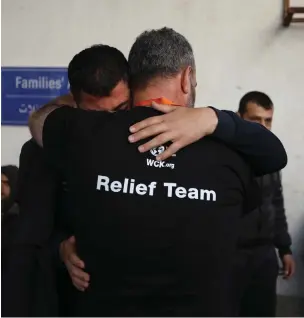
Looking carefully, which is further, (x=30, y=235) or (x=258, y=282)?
(x=258, y=282)

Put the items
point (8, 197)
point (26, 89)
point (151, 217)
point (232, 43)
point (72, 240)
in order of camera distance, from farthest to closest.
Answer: point (26, 89) < point (232, 43) < point (8, 197) < point (72, 240) < point (151, 217)

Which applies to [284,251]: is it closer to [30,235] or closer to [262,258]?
[262,258]

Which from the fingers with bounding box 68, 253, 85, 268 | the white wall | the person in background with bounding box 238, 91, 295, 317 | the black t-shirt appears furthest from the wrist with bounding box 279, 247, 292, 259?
the fingers with bounding box 68, 253, 85, 268

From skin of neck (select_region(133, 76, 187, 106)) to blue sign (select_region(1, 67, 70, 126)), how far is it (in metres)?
1.95

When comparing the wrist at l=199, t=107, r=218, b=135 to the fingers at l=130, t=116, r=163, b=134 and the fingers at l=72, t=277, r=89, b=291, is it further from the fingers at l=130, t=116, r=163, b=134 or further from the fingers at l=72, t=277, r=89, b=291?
the fingers at l=72, t=277, r=89, b=291

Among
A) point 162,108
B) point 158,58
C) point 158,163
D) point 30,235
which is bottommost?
point 30,235

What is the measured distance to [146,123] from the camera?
0.94 m

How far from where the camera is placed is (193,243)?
927mm

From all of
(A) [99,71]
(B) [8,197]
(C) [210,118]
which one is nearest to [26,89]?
(B) [8,197]

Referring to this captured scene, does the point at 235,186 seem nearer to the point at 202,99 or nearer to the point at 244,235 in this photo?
the point at 244,235

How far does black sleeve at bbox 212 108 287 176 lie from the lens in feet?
3.17

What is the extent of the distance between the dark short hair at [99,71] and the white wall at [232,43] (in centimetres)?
165

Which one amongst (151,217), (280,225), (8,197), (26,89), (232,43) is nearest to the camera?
(151,217)

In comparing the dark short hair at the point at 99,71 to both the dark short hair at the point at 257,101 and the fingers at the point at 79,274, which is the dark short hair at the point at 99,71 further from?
the dark short hair at the point at 257,101
